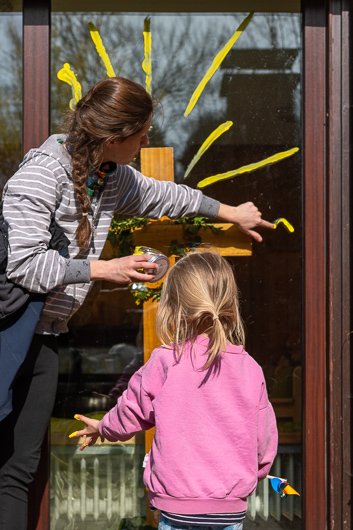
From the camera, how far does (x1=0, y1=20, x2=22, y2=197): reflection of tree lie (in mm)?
2559

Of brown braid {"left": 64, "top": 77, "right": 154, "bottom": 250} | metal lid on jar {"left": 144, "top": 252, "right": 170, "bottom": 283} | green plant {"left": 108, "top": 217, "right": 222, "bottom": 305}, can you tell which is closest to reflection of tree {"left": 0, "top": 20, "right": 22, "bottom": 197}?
green plant {"left": 108, "top": 217, "right": 222, "bottom": 305}

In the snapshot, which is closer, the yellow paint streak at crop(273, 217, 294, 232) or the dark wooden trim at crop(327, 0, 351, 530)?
the dark wooden trim at crop(327, 0, 351, 530)

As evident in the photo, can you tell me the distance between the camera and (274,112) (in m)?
2.60

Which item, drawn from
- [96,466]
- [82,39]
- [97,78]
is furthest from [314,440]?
[82,39]

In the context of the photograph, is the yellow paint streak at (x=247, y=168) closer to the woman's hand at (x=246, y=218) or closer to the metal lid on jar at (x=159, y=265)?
the woman's hand at (x=246, y=218)

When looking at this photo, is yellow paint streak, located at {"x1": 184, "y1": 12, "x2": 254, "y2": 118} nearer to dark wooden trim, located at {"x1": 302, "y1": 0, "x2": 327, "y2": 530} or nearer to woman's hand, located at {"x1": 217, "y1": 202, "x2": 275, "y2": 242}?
dark wooden trim, located at {"x1": 302, "y1": 0, "x2": 327, "y2": 530}

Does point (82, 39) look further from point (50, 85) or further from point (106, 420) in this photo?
point (106, 420)

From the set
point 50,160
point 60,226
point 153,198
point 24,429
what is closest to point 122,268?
point 60,226

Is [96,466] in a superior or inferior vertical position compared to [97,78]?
inferior

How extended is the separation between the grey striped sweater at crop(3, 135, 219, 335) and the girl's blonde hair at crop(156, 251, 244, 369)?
264mm

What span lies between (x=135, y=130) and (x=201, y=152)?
582 mm

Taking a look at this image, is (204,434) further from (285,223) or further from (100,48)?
(100,48)

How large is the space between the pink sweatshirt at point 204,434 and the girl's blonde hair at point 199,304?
40mm

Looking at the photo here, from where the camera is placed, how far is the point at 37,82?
2518 millimetres
